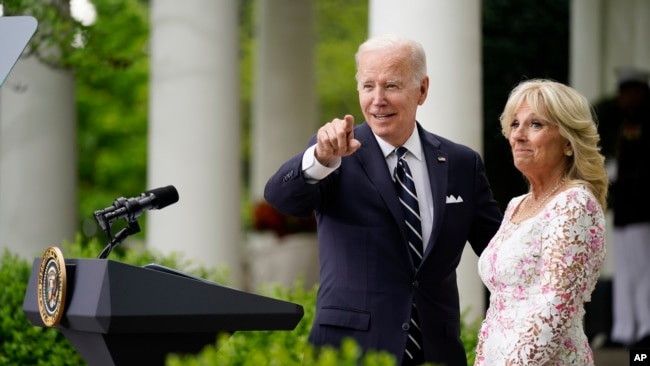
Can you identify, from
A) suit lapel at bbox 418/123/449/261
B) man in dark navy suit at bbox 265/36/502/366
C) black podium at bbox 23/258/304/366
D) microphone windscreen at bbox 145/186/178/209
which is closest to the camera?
black podium at bbox 23/258/304/366

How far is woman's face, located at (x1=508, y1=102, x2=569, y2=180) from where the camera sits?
5289 millimetres

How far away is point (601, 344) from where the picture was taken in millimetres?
16875

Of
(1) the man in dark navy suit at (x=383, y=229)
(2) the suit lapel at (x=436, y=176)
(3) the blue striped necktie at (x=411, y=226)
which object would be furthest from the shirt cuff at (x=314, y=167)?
(2) the suit lapel at (x=436, y=176)

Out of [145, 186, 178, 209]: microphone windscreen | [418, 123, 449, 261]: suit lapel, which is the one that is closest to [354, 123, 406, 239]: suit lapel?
[418, 123, 449, 261]: suit lapel

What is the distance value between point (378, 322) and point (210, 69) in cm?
899

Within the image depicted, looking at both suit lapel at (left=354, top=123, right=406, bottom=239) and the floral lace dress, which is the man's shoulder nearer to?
suit lapel at (left=354, top=123, right=406, bottom=239)

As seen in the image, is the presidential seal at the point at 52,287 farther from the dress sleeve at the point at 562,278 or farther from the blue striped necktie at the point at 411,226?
the dress sleeve at the point at 562,278

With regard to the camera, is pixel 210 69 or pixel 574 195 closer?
pixel 574 195

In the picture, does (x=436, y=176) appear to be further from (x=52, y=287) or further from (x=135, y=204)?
(x=52, y=287)

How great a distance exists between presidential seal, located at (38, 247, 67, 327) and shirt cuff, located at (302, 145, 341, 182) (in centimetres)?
121

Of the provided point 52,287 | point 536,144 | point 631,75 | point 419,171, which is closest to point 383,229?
point 419,171

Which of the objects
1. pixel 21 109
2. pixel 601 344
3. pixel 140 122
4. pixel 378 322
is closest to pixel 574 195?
pixel 378 322

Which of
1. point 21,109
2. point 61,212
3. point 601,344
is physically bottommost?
point 601,344

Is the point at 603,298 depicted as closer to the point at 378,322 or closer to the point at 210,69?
the point at 210,69
